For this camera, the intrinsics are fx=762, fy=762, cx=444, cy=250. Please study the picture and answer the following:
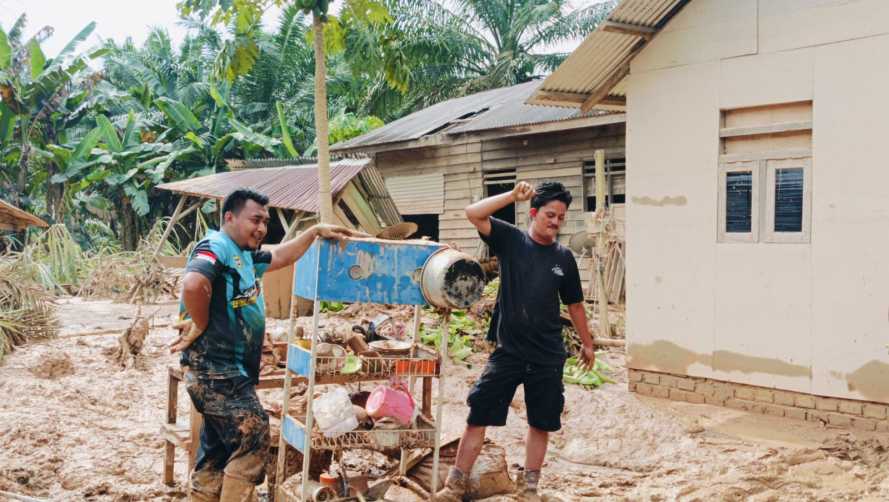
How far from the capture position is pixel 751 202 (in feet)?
23.1

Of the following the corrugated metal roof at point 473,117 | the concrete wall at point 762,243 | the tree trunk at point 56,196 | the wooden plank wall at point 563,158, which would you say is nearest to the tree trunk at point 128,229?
the tree trunk at point 56,196

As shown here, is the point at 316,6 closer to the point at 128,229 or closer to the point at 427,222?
the point at 427,222

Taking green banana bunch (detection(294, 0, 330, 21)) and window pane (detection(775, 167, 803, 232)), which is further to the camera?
green banana bunch (detection(294, 0, 330, 21))

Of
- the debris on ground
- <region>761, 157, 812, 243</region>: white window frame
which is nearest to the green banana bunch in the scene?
the debris on ground

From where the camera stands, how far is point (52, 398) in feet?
24.4

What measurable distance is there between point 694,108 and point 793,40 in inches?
40.9

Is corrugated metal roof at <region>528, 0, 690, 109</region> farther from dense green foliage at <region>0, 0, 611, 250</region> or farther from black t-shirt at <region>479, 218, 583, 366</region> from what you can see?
dense green foliage at <region>0, 0, 611, 250</region>

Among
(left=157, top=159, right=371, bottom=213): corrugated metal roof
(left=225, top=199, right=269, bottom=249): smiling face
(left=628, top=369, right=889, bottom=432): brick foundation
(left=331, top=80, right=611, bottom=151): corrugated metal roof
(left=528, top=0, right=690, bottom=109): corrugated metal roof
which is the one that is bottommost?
(left=628, top=369, right=889, bottom=432): brick foundation

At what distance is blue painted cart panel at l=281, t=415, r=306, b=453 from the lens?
404cm

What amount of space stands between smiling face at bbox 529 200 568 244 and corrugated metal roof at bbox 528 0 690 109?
317 cm

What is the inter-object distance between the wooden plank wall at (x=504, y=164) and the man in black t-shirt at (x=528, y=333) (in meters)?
8.58

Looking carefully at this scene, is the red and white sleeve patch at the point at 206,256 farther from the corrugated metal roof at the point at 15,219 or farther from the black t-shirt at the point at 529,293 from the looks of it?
the corrugated metal roof at the point at 15,219

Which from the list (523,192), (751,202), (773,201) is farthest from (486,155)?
(523,192)

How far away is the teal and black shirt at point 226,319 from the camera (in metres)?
3.80
